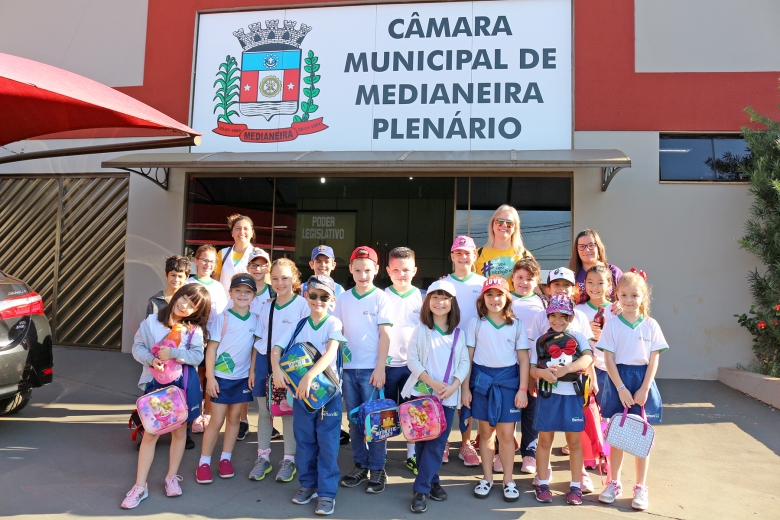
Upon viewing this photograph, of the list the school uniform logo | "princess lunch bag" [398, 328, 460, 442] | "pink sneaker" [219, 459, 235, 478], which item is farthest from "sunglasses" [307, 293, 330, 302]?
the school uniform logo

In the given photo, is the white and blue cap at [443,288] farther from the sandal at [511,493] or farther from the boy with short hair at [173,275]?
the boy with short hair at [173,275]

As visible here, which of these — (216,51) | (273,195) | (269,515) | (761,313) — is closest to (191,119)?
(216,51)

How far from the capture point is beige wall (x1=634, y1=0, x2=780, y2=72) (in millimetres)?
7195

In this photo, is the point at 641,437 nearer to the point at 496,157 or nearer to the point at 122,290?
the point at 496,157

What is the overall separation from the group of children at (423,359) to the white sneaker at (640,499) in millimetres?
14

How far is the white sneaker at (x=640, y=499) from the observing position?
3.55m

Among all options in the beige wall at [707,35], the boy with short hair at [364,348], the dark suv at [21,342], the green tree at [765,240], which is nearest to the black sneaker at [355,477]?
the boy with short hair at [364,348]

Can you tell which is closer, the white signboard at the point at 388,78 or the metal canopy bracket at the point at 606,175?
the metal canopy bracket at the point at 606,175

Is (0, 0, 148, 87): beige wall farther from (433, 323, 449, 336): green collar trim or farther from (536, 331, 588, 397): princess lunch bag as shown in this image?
(536, 331, 588, 397): princess lunch bag

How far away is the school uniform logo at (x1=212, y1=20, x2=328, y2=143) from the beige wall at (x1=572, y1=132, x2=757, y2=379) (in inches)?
167

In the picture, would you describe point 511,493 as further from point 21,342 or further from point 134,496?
point 21,342

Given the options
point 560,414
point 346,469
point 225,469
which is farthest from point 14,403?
point 560,414

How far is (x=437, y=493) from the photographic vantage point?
144 inches

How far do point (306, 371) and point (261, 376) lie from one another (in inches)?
27.2
